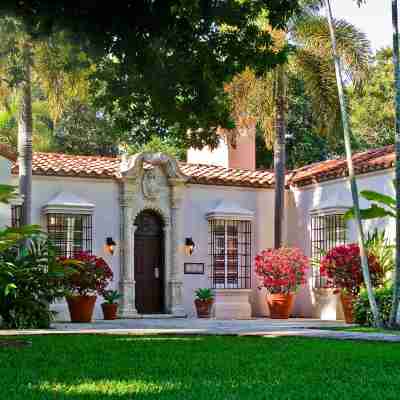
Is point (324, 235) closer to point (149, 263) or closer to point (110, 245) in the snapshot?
point (149, 263)

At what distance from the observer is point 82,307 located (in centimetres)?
1917

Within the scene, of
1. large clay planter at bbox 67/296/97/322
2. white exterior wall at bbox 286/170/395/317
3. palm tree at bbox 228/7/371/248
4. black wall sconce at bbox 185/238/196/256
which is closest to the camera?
large clay planter at bbox 67/296/97/322

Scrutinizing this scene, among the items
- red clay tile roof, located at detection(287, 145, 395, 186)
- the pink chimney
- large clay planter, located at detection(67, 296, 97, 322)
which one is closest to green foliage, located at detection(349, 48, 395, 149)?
the pink chimney

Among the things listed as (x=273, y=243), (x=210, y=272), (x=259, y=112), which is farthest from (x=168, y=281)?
(x=259, y=112)

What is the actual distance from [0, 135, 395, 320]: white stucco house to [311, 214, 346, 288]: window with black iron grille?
0.09ft

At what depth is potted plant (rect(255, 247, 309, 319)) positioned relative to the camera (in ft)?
68.1

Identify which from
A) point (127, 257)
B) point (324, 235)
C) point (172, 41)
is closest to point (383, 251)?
point (324, 235)

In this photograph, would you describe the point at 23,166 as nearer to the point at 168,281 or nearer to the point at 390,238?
the point at 168,281

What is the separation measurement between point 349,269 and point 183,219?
525cm

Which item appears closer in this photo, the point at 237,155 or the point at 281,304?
the point at 281,304

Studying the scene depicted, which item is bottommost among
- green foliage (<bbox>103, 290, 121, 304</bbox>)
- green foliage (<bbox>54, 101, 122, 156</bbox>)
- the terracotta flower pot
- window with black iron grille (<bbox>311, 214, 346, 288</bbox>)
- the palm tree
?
the terracotta flower pot

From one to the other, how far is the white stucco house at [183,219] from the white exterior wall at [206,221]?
0.03 m

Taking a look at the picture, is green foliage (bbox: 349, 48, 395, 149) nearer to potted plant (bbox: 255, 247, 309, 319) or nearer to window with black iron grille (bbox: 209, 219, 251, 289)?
window with black iron grille (bbox: 209, 219, 251, 289)

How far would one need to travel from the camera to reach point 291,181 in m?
23.0
